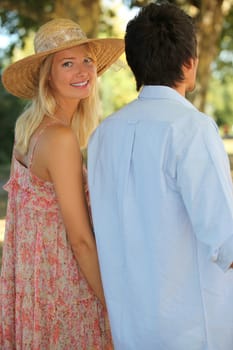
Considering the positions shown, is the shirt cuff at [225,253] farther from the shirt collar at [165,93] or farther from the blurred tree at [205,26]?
the blurred tree at [205,26]

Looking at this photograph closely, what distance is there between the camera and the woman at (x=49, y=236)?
309 centimetres

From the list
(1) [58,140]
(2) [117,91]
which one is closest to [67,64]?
(1) [58,140]

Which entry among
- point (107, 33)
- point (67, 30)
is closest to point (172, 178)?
point (67, 30)

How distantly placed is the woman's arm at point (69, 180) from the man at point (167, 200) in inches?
12.1

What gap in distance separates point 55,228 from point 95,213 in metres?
0.52

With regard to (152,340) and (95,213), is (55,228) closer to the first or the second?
(95,213)

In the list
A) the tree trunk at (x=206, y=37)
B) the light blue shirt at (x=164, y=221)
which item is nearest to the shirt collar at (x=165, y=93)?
the light blue shirt at (x=164, y=221)

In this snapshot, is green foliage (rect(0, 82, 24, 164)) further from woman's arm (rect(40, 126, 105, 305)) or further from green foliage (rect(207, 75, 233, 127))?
green foliage (rect(207, 75, 233, 127))

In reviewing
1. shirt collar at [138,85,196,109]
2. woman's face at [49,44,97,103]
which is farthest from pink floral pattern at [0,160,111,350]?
shirt collar at [138,85,196,109]

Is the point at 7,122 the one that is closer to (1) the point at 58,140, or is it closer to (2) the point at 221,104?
(1) the point at 58,140

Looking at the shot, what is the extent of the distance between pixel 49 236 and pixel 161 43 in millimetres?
1088

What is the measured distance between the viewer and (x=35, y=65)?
10.9 feet

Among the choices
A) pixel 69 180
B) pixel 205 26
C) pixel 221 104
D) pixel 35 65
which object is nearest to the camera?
pixel 69 180

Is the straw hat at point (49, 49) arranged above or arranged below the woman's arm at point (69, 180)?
above
